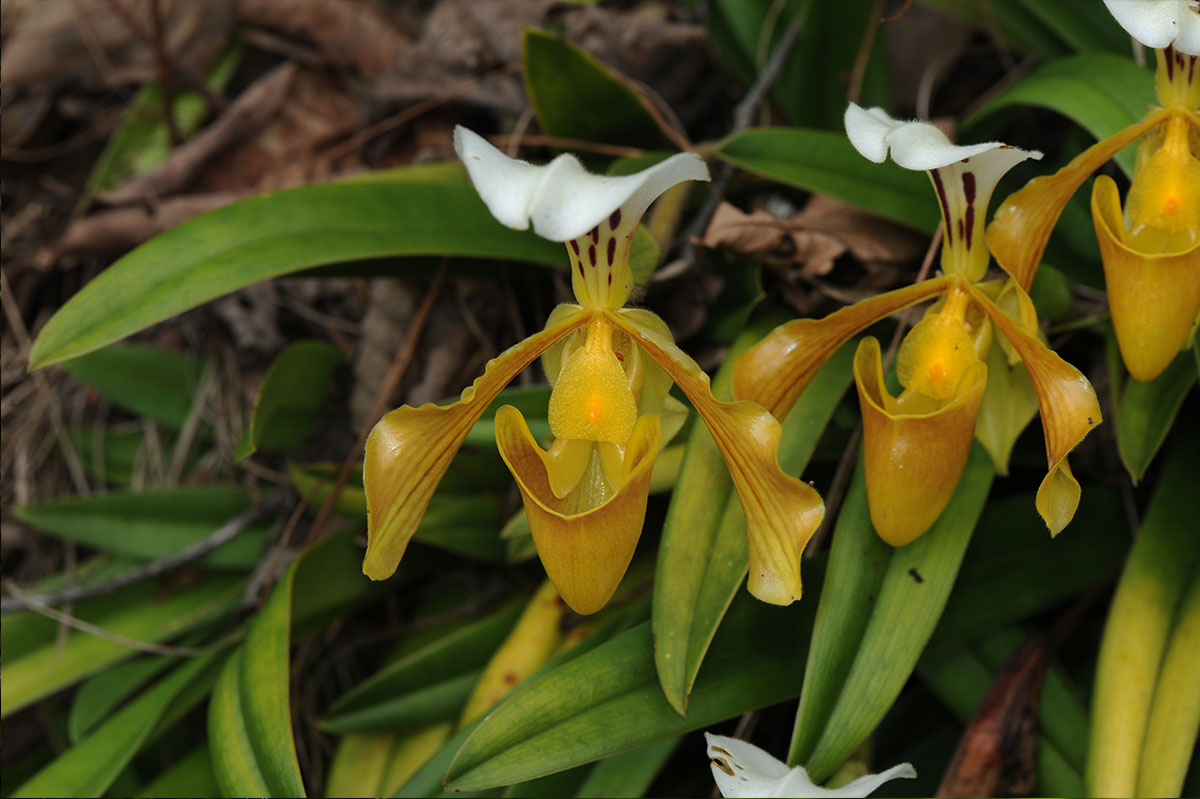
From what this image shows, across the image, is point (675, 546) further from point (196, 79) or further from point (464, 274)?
point (196, 79)

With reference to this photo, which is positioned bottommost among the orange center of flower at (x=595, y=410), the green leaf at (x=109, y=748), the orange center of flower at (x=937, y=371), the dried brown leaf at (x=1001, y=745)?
the green leaf at (x=109, y=748)

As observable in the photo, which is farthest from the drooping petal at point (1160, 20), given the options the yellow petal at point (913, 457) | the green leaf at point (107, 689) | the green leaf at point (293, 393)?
the green leaf at point (107, 689)

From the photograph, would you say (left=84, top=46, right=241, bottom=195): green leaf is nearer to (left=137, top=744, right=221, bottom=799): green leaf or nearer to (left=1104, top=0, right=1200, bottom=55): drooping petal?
(left=137, top=744, right=221, bottom=799): green leaf

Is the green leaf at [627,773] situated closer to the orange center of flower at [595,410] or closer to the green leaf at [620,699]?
the green leaf at [620,699]

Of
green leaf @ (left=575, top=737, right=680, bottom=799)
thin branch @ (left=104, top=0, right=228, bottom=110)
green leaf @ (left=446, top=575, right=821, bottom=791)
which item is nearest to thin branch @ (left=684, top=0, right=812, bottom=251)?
green leaf @ (left=446, top=575, right=821, bottom=791)

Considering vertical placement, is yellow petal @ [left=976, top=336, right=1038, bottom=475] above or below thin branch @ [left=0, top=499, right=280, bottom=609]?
above

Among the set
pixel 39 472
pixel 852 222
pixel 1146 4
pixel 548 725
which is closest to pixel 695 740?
pixel 548 725

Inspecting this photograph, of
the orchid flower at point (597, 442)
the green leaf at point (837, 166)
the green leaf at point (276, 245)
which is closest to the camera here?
the orchid flower at point (597, 442)
